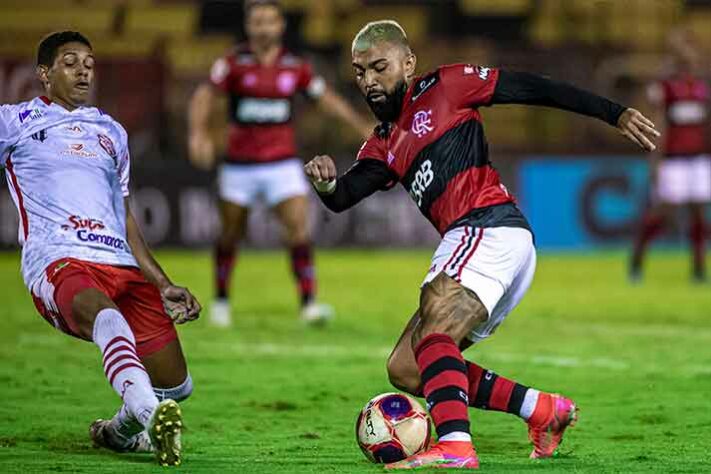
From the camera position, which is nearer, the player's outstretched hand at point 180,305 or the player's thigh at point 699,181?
the player's outstretched hand at point 180,305

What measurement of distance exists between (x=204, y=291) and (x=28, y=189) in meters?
8.25

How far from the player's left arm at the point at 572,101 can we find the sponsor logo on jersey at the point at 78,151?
1.72 metres

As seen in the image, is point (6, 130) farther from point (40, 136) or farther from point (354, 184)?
point (354, 184)

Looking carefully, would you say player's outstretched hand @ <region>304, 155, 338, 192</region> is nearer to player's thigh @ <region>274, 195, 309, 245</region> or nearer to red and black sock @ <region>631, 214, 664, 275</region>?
player's thigh @ <region>274, 195, 309, 245</region>

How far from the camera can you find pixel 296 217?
40.3ft

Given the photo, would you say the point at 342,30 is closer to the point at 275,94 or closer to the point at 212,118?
the point at 212,118

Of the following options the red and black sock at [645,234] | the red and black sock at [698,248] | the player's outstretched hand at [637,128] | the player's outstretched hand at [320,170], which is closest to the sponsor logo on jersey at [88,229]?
the player's outstretched hand at [320,170]

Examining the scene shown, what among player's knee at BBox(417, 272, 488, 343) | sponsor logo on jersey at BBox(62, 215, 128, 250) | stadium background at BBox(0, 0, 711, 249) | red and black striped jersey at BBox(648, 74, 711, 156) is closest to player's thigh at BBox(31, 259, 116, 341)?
sponsor logo on jersey at BBox(62, 215, 128, 250)

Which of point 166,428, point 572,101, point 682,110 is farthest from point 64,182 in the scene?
point 682,110

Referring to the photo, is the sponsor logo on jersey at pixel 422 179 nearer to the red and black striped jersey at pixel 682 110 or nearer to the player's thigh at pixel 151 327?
the player's thigh at pixel 151 327

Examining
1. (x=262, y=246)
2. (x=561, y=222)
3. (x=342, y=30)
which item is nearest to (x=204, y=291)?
(x=262, y=246)

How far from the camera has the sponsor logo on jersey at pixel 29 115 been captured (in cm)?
655

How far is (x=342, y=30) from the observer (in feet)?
71.3

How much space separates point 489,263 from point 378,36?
3.37ft
